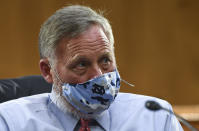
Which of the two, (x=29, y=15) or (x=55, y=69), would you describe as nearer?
(x=55, y=69)

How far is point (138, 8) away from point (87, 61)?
7.14ft

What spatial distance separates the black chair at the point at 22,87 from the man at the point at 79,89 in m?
0.14

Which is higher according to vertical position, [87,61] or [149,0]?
[87,61]

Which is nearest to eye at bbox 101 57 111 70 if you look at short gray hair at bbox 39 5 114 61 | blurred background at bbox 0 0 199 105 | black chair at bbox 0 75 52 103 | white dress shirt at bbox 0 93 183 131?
short gray hair at bbox 39 5 114 61

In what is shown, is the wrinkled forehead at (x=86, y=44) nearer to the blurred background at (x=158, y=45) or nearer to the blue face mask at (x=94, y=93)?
the blue face mask at (x=94, y=93)

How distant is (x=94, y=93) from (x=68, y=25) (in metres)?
0.32

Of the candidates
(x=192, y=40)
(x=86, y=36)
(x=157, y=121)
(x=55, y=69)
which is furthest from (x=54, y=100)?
(x=192, y=40)

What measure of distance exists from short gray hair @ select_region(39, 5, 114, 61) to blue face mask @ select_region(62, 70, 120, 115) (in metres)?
0.22

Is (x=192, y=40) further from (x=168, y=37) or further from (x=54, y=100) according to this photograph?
(x=54, y=100)

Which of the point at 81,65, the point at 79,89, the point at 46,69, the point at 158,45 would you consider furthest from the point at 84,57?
the point at 158,45

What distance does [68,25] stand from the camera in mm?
2225

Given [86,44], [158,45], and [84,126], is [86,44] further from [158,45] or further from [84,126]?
[158,45]

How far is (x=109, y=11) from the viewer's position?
4273 mm

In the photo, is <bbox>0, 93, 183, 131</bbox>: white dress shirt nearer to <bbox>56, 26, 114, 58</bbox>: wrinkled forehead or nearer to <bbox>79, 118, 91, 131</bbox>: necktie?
<bbox>79, 118, 91, 131</bbox>: necktie
